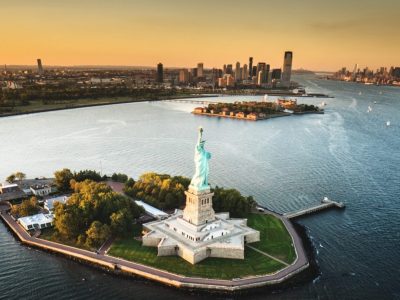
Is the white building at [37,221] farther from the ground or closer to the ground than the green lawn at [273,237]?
farther from the ground

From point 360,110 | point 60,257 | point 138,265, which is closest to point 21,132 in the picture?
point 60,257

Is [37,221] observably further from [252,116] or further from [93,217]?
[252,116]

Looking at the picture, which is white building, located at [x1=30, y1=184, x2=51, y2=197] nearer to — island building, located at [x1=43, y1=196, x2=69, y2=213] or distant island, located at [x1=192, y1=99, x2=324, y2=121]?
island building, located at [x1=43, y1=196, x2=69, y2=213]

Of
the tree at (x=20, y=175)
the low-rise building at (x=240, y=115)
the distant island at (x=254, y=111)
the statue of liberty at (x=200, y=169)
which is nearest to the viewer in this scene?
the statue of liberty at (x=200, y=169)

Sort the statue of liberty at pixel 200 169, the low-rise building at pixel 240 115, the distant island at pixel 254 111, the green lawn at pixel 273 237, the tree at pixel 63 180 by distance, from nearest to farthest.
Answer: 1. the green lawn at pixel 273 237
2. the statue of liberty at pixel 200 169
3. the tree at pixel 63 180
4. the low-rise building at pixel 240 115
5. the distant island at pixel 254 111

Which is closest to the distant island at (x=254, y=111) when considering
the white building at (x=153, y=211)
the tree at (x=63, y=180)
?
the tree at (x=63, y=180)

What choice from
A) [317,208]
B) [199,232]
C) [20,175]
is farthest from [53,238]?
[317,208]

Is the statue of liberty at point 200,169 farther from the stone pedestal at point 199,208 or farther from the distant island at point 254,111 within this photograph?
the distant island at point 254,111
